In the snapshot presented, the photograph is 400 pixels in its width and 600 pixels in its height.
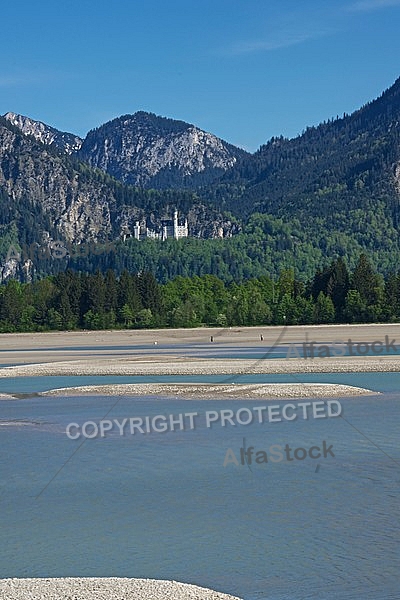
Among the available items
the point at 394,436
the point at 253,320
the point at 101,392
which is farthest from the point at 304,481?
the point at 253,320

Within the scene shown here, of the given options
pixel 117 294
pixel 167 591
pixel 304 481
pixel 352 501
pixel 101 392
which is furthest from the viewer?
pixel 117 294

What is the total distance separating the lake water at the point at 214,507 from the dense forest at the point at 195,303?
77.0 m

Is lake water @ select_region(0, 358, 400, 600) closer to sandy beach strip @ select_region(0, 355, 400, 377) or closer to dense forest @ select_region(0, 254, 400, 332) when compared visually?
sandy beach strip @ select_region(0, 355, 400, 377)

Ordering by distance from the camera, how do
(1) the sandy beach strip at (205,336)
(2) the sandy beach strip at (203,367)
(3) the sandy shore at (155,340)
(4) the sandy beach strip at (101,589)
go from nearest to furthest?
(4) the sandy beach strip at (101,589)
(2) the sandy beach strip at (203,367)
(3) the sandy shore at (155,340)
(1) the sandy beach strip at (205,336)

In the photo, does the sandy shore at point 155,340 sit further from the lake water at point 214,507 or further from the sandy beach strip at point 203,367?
the lake water at point 214,507

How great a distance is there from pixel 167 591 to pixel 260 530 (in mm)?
4713

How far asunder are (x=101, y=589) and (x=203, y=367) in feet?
133

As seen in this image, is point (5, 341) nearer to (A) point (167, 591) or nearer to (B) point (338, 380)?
(B) point (338, 380)

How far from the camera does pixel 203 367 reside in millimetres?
57344

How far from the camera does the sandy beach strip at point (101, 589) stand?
16344 mm

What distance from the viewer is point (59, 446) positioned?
3123 centimetres

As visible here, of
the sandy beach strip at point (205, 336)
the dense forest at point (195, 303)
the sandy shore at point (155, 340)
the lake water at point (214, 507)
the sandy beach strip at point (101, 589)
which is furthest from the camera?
the dense forest at point (195, 303)

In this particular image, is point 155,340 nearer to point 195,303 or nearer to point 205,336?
point 205,336

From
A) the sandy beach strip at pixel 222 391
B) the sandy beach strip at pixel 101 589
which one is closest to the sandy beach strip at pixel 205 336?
the sandy beach strip at pixel 222 391
